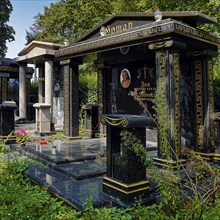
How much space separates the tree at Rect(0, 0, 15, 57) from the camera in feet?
86.2

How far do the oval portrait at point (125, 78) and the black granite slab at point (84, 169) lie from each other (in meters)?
3.73

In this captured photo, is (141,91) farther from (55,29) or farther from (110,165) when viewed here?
(55,29)

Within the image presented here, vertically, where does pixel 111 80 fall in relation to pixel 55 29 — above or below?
below

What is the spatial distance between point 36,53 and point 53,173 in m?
9.25

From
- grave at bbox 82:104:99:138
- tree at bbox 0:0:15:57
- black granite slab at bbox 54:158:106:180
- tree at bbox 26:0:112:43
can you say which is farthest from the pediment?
tree at bbox 0:0:15:57

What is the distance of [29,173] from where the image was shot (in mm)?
5828

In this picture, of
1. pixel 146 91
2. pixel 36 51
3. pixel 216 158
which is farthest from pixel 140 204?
pixel 36 51

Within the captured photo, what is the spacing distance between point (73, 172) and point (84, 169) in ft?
1.07

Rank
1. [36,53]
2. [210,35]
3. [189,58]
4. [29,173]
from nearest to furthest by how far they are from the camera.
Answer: [29,173] < [210,35] < [189,58] < [36,53]

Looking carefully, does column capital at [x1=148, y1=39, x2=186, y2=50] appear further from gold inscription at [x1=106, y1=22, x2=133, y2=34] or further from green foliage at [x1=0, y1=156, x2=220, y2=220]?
green foliage at [x1=0, y1=156, x2=220, y2=220]

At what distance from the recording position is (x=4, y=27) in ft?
89.1

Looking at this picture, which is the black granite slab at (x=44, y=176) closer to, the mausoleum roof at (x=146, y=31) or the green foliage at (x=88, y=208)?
the green foliage at (x=88, y=208)

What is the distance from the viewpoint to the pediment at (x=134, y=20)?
20.8ft

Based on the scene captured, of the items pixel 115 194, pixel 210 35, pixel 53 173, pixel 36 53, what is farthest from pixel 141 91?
pixel 36 53
